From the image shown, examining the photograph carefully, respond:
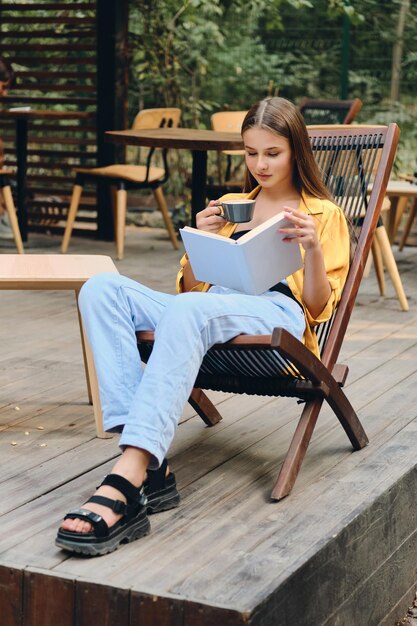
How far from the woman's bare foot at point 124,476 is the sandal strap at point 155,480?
127 millimetres

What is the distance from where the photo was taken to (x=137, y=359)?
2.72 metres

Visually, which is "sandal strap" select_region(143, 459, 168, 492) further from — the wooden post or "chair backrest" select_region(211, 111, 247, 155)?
the wooden post

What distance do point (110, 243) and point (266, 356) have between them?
4.94m

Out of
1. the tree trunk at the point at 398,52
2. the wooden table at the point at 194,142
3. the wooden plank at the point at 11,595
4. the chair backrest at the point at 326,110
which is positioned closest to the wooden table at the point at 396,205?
the chair backrest at the point at 326,110

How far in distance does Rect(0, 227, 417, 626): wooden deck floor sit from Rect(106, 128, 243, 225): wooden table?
1639mm

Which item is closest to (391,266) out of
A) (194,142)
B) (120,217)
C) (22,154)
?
(194,142)

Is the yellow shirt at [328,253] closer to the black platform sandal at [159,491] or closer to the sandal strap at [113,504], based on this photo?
the black platform sandal at [159,491]

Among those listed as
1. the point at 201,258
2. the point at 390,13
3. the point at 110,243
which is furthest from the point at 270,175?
the point at 390,13

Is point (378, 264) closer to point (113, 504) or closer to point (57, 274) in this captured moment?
point (57, 274)

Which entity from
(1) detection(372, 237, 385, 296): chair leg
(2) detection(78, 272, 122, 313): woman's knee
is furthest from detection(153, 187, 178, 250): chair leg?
(2) detection(78, 272, 122, 313): woman's knee

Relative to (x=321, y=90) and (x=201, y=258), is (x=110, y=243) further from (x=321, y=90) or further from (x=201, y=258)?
(x=201, y=258)

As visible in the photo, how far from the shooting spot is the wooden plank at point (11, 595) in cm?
233

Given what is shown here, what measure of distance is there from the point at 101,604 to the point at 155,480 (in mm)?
459

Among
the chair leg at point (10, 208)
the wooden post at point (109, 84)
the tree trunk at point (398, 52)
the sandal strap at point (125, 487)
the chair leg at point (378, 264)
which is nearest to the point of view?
the sandal strap at point (125, 487)
